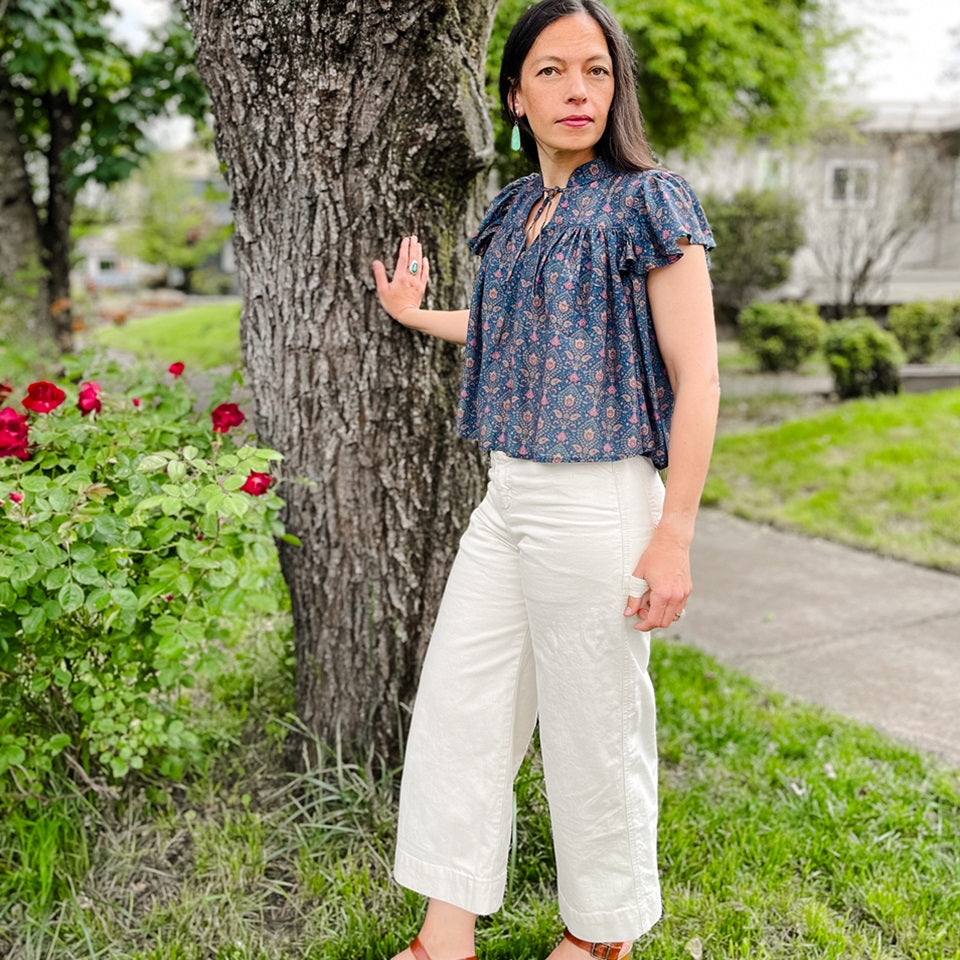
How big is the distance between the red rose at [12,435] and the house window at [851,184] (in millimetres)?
12518

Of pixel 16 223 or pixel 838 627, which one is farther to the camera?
pixel 16 223

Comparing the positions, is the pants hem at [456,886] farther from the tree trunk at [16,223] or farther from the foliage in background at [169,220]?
the foliage in background at [169,220]

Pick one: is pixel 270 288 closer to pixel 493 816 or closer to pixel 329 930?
pixel 493 816

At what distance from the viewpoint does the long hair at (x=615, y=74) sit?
1.77 metres

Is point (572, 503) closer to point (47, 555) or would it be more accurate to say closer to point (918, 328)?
point (47, 555)

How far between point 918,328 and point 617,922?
378 inches

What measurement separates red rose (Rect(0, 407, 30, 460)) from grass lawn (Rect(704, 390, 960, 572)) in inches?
164

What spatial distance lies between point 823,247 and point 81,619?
13.0m

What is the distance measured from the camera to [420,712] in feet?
6.67

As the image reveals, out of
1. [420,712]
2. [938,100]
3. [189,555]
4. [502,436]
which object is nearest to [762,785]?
[420,712]

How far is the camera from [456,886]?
6.50 ft

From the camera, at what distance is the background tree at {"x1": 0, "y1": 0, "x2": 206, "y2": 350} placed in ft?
19.4

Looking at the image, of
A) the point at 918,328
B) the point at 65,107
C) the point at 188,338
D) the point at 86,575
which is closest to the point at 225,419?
the point at 86,575

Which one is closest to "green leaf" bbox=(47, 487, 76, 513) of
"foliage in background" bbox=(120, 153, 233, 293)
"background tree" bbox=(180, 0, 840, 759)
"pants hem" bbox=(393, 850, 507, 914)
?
"background tree" bbox=(180, 0, 840, 759)
